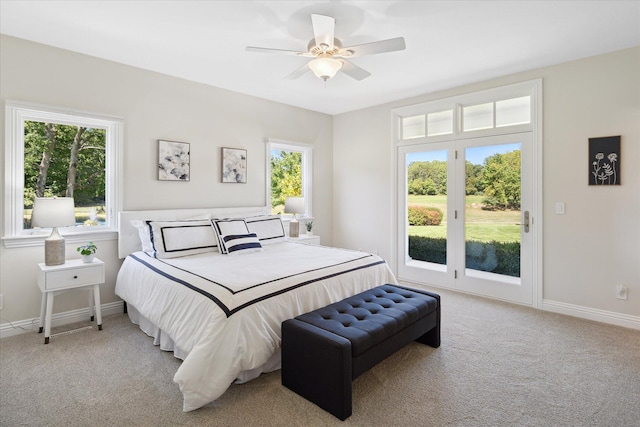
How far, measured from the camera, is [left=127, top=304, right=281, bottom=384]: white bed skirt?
2.28 metres

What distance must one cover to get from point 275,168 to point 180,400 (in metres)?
3.63

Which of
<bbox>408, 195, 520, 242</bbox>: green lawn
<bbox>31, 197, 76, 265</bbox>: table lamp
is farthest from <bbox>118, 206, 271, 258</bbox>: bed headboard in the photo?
<bbox>408, 195, 520, 242</bbox>: green lawn

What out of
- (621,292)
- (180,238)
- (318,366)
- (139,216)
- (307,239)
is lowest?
(318,366)

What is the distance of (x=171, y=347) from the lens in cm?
270

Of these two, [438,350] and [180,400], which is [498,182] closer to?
[438,350]

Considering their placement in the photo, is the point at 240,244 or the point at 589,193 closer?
the point at 589,193

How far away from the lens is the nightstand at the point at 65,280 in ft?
9.43

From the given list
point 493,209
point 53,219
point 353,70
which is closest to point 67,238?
point 53,219

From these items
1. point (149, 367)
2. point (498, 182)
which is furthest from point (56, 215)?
point (498, 182)

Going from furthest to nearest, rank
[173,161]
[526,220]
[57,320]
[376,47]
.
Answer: [173,161] → [526,220] → [57,320] → [376,47]

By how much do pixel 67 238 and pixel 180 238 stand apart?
3.53ft

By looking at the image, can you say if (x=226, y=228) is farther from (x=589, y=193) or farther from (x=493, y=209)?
(x=589, y=193)

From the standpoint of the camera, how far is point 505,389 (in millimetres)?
2215

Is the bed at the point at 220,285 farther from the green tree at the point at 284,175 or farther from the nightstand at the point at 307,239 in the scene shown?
the green tree at the point at 284,175
